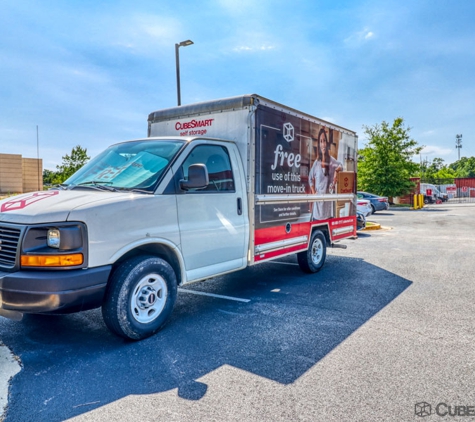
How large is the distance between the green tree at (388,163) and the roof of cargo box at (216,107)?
2708 cm

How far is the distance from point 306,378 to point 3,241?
3.08 m

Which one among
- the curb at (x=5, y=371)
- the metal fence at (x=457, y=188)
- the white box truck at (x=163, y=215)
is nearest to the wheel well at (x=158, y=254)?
the white box truck at (x=163, y=215)

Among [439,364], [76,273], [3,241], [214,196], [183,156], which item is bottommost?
[439,364]

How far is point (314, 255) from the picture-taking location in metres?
7.48

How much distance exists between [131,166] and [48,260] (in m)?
1.50

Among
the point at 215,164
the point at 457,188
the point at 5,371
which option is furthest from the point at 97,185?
the point at 457,188

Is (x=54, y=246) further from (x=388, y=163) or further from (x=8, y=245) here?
(x=388, y=163)

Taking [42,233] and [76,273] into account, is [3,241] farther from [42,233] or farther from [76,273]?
[76,273]

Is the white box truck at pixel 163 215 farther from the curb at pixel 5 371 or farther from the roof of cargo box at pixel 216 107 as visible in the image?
the curb at pixel 5 371

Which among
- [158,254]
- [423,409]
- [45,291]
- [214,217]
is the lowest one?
[423,409]

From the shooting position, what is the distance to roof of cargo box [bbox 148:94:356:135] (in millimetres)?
5414

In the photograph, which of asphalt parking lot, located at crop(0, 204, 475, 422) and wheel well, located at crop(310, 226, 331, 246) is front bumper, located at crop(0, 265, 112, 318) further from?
wheel well, located at crop(310, 226, 331, 246)

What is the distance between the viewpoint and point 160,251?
434cm

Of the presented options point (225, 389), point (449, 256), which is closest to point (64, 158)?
point (449, 256)
